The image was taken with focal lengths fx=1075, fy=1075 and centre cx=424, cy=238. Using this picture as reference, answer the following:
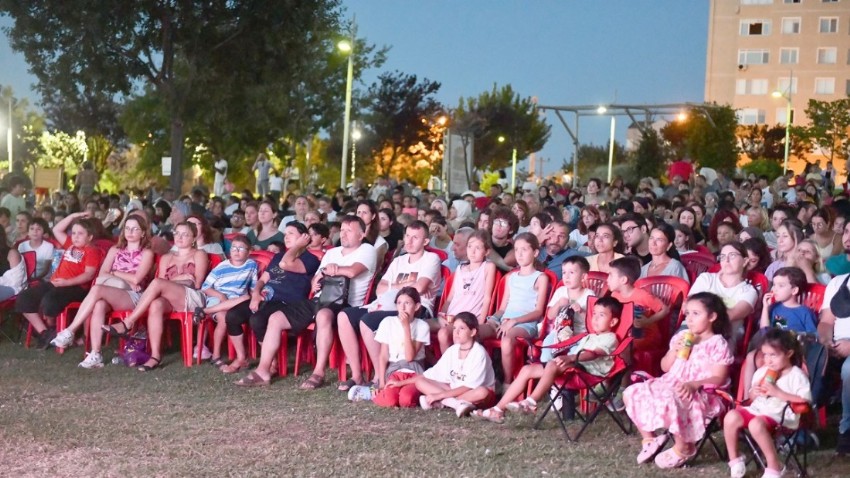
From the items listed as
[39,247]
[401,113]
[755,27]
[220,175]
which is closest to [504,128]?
[401,113]

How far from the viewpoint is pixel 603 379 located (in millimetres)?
6203

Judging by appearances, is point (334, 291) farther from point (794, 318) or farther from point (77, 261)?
point (794, 318)

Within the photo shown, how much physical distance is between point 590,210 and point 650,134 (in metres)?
23.9

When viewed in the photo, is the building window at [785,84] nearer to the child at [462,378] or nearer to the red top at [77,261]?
the red top at [77,261]

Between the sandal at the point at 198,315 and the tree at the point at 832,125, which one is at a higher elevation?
the tree at the point at 832,125

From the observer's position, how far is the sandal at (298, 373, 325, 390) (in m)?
7.59

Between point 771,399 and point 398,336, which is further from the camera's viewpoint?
point 398,336

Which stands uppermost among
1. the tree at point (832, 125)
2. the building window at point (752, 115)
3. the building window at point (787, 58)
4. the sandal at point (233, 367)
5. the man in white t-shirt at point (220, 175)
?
the building window at point (787, 58)

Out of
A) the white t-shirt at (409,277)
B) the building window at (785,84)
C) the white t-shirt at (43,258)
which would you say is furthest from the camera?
the building window at (785,84)

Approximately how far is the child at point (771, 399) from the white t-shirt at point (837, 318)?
94cm

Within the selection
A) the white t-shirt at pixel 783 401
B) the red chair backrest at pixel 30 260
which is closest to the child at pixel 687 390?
the white t-shirt at pixel 783 401

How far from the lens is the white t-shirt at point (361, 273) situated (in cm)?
816

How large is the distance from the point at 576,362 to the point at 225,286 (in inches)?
140

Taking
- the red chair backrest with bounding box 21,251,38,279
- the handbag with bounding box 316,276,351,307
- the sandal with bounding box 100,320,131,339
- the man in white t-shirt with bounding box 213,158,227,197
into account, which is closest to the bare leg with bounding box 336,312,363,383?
the handbag with bounding box 316,276,351,307
